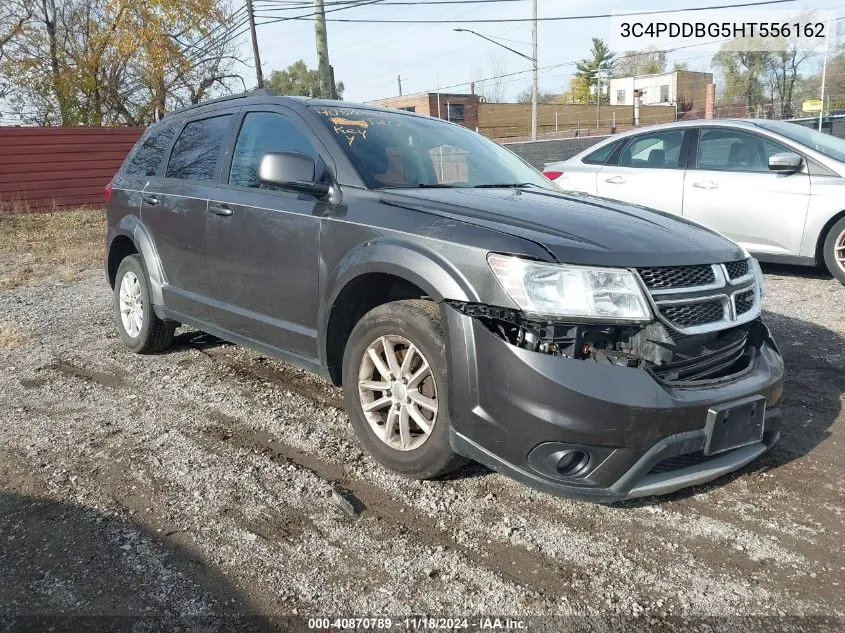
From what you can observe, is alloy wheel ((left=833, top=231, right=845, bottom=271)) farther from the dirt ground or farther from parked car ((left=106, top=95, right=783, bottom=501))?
parked car ((left=106, top=95, right=783, bottom=501))

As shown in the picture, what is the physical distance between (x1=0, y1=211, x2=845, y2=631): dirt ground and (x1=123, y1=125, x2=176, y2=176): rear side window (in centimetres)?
188

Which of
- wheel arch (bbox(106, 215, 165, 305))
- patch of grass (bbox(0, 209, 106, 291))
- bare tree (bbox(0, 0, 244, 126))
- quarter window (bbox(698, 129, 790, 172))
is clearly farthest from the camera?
bare tree (bbox(0, 0, 244, 126))

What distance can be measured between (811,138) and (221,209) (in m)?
6.20

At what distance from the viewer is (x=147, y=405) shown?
4363mm

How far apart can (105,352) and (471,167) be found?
3.33 m

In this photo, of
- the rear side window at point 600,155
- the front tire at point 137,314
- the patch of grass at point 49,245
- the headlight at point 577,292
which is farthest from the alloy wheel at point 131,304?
the rear side window at point 600,155

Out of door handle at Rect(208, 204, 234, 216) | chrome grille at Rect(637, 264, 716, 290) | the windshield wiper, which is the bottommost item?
A: chrome grille at Rect(637, 264, 716, 290)

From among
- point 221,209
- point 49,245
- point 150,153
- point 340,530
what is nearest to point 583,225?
point 340,530

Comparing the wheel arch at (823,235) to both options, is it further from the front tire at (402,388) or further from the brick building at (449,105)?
the brick building at (449,105)

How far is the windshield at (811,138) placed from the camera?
7.13m

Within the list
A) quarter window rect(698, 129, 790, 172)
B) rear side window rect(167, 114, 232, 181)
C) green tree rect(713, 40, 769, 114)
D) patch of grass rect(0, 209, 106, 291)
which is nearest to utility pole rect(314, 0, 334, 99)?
patch of grass rect(0, 209, 106, 291)

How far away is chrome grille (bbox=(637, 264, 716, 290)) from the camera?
278 cm

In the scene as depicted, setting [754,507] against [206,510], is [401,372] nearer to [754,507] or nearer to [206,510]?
[206,510]

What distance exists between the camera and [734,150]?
7559mm
